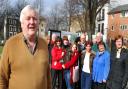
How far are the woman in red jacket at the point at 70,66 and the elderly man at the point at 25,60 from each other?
7.87m

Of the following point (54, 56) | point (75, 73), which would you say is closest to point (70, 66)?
point (75, 73)

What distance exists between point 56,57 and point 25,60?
8.40 metres

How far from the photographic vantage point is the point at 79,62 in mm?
12648

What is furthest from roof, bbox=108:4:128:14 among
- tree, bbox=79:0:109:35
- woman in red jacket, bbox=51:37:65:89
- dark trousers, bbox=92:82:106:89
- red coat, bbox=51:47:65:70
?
dark trousers, bbox=92:82:106:89

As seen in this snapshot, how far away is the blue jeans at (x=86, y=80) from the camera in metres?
11.7

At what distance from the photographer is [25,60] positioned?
15.3 ft

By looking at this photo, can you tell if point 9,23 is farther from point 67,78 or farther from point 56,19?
point 67,78

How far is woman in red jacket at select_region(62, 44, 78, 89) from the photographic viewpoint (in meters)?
12.6

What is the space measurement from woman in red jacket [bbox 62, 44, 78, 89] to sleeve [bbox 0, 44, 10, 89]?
312 inches

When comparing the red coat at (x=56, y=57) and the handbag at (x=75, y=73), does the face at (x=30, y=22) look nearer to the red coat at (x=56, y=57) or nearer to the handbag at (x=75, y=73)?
the handbag at (x=75, y=73)

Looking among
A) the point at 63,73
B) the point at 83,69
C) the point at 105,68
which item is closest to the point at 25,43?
the point at 105,68

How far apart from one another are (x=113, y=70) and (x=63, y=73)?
3.92 meters

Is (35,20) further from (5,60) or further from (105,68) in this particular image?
(105,68)

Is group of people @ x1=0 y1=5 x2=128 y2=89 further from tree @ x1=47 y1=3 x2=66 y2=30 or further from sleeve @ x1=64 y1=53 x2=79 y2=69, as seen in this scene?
tree @ x1=47 y1=3 x2=66 y2=30
